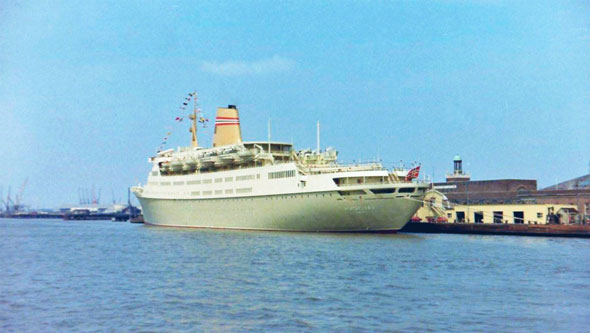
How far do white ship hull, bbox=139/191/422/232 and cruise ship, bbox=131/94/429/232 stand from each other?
0.25 feet

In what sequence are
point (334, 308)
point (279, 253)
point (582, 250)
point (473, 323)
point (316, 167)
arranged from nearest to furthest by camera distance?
point (473, 323)
point (334, 308)
point (279, 253)
point (582, 250)
point (316, 167)

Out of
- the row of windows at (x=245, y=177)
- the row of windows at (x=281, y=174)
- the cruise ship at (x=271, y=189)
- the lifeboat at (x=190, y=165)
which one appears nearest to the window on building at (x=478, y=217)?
the cruise ship at (x=271, y=189)

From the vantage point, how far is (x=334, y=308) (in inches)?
882

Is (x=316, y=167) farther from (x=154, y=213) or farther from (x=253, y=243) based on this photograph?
(x=154, y=213)

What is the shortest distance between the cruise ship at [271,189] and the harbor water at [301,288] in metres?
6.62

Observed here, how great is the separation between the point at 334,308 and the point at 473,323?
4.74 metres

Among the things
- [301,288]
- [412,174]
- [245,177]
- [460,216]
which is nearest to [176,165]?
[245,177]

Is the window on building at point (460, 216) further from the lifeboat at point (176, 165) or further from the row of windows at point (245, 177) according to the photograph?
the lifeboat at point (176, 165)

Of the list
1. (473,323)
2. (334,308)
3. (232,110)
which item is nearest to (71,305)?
(334,308)

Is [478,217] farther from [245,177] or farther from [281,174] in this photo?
[245,177]

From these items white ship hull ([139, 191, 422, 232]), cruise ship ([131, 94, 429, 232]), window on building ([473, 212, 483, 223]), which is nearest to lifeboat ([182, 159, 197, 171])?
cruise ship ([131, 94, 429, 232])

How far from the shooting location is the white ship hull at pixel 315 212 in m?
49.3

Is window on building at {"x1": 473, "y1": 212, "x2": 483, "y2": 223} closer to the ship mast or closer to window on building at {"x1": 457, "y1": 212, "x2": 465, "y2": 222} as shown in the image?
window on building at {"x1": 457, "y1": 212, "x2": 465, "y2": 222}

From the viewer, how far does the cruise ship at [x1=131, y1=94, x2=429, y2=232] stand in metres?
49.5
